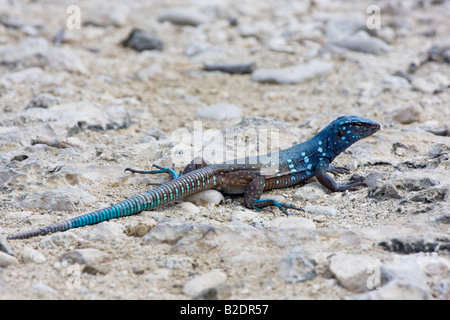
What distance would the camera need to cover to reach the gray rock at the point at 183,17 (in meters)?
12.1

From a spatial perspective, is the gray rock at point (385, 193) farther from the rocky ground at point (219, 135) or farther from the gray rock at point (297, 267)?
the gray rock at point (297, 267)

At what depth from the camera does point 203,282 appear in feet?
12.3

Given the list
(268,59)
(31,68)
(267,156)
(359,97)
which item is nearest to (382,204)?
(267,156)

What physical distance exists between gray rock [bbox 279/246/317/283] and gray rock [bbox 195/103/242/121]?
419 centimetres

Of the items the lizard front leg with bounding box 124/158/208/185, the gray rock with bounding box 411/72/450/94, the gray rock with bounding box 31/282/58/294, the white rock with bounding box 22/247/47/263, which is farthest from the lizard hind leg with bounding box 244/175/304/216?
the gray rock with bounding box 411/72/450/94

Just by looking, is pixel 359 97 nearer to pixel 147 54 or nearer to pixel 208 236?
pixel 147 54

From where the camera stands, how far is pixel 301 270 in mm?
3811

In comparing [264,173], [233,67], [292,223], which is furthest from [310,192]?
[233,67]

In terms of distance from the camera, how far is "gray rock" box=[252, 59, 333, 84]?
9320mm

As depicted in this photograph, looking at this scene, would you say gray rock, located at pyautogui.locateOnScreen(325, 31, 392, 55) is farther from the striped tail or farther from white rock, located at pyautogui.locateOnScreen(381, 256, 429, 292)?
white rock, located at pyautogui.locateOnScreen(381, 256, 429, 292)

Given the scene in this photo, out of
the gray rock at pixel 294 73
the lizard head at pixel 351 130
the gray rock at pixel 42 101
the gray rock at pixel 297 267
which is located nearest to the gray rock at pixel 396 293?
the gray rock at pixel 297 267

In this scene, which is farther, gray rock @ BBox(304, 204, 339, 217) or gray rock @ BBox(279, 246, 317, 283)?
gray rock @ BBox(304, 204, 339, 217)

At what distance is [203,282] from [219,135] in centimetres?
337

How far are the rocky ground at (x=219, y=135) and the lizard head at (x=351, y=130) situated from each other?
36 centimetres
